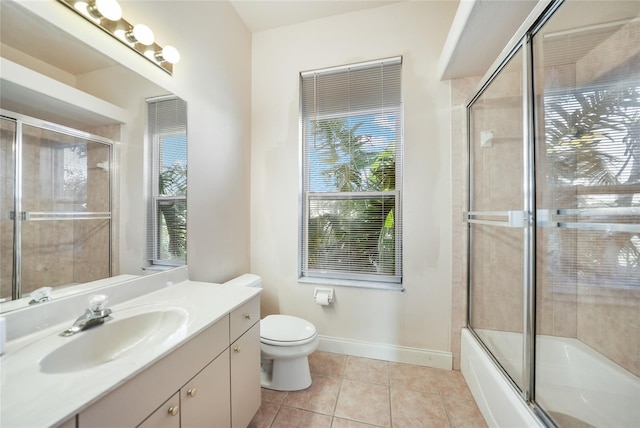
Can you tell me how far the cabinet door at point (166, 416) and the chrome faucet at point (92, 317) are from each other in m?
0.41

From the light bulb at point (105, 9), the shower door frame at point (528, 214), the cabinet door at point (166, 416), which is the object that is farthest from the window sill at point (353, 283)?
the light bulb at point (105, 9)

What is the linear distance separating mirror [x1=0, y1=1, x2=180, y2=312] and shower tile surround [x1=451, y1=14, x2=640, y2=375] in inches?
79.9

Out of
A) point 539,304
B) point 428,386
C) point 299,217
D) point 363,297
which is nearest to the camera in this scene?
point 539,304

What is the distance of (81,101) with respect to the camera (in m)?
0.98

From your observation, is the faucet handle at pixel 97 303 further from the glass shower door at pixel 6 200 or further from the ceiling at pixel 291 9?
the ceiling at pixel 291 9

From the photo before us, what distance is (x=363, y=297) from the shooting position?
1.95 meters

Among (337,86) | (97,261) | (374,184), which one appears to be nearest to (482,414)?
(374,184)

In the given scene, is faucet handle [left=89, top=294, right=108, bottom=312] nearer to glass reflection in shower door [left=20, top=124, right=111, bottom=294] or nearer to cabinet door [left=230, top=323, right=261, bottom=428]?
glass reflection in shower door [left=20, top=124, right=111, bottom=294]

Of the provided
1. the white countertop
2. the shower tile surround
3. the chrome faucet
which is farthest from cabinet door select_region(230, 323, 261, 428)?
the shower tile surround

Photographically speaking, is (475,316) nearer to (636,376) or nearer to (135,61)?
(636,376)

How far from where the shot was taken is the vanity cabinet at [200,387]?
2.04 feet

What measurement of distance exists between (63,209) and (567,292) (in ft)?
9.05

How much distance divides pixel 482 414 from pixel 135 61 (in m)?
2.72

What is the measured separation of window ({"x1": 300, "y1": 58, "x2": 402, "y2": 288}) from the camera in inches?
77.1
